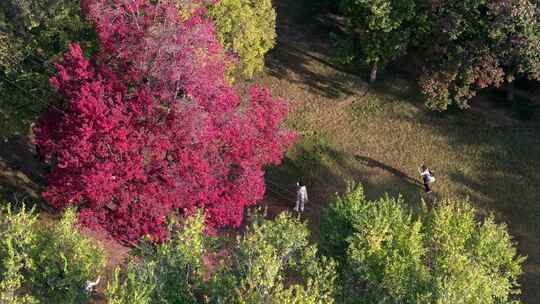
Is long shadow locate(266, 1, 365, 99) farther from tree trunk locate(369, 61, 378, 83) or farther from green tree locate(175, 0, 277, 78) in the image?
green tree locate(175, 0, 277, 78)

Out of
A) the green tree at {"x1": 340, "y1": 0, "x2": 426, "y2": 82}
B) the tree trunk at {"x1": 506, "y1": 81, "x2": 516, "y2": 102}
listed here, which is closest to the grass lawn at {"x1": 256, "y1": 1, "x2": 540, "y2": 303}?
the tree trunk at {"x1": 506, "y1": 81, "x2": 516, "y2": 102}

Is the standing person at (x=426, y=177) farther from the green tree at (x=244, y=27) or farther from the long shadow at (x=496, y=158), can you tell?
the green tree at (x=244, y=27)

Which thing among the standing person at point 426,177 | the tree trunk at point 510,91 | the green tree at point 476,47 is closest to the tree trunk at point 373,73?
the green tree at point 476,47

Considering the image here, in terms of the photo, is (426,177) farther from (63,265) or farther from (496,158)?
(63,265)

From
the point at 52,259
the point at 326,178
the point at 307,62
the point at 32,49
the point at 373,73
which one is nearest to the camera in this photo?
the point at 52,259

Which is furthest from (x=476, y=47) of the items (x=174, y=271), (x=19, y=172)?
(x=19, y=172)

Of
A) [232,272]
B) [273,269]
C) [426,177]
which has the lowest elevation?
[426,177]
